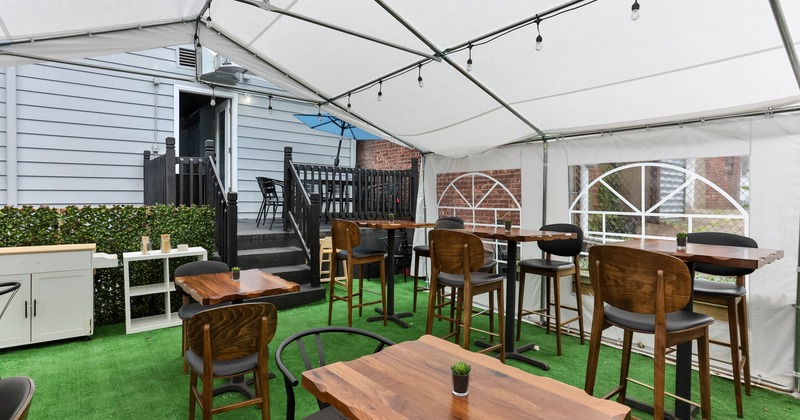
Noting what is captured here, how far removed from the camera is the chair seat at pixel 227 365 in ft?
7.32

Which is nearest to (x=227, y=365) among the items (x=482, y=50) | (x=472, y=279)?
(x=472, y=279)

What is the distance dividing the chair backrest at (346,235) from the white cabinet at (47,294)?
240 centimetres

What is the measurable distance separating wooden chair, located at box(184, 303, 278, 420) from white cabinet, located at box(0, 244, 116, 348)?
2492 mm

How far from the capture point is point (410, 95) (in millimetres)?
4395

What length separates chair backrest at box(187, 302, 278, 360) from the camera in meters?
2.10

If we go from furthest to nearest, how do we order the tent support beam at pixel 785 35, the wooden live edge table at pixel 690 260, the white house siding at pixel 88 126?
the white house siding at pixel 88 126 → the wooden live edge table at pixel 690 260 → the tent support beam at pixel 785 35

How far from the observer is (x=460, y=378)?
1.27m

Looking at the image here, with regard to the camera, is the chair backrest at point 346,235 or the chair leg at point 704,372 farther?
the chair backrest at point 346,235

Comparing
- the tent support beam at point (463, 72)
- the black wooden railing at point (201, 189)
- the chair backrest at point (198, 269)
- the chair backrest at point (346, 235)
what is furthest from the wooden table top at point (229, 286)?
the tent support beam at point (463, 72)

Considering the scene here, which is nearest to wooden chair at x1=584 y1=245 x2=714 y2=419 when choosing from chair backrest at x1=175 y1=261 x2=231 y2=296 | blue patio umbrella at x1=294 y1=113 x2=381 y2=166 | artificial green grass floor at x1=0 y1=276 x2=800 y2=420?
artificial green grass floor at x1=0 y1=276 x2=800 y2=420

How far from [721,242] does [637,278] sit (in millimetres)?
1558

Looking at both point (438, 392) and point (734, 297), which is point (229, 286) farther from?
point (734, 297)

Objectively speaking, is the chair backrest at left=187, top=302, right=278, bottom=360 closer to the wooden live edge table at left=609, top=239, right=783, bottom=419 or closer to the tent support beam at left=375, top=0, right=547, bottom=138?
the tent support beam at left=375, top=0, right=547, bottom=138

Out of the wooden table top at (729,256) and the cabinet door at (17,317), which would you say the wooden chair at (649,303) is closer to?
the wooden table top at (729,256)
